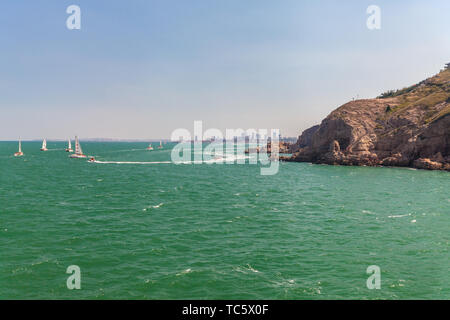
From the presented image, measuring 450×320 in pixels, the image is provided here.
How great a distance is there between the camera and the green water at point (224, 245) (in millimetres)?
23344

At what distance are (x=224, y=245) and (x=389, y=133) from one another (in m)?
116

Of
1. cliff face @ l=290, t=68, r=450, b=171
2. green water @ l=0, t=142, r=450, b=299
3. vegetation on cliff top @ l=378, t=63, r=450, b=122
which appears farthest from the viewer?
vegetation on cliff top @ l=378, t=63, r=450, b=122

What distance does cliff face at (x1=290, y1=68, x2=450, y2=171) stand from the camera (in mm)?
109062

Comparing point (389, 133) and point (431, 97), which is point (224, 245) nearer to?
point (389, 133)

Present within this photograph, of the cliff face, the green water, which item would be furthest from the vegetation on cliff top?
the green water

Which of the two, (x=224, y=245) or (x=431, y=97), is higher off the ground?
(x=431, y=97)

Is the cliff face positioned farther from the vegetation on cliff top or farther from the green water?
the green water

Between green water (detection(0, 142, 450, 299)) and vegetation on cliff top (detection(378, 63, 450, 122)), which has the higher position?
vegetation on cliff top (detection(378, 63, 450, 122))

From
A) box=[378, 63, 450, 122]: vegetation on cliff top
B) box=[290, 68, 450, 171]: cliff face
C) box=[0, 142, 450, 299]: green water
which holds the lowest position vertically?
box=[0, 142, 450, 299]: green water

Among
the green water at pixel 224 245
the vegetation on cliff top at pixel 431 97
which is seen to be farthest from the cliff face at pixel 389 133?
the green water at pixel 224 245

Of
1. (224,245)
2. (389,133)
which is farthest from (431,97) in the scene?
(224,245)

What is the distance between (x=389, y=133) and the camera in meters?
125

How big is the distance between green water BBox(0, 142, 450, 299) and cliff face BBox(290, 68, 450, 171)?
60.8 metres

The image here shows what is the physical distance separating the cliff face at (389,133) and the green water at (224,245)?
199 feet
